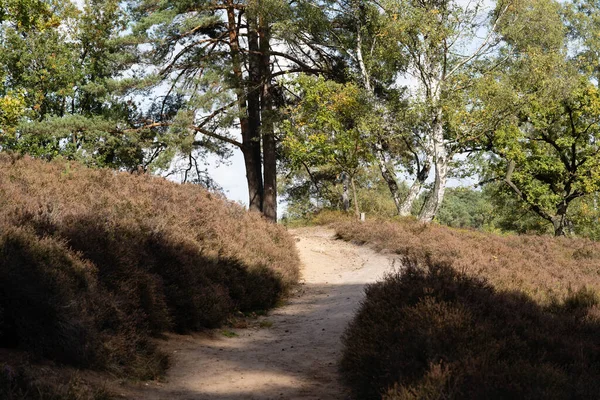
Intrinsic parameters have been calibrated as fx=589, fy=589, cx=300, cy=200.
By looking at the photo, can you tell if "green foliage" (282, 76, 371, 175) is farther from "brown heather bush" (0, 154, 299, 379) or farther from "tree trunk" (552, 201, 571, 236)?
"brown heather bush" (0, 154, 299, 379)

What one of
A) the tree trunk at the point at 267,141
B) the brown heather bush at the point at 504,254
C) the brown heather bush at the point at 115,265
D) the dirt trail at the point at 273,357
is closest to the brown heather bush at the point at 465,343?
the dirt trail at the point at 273,357

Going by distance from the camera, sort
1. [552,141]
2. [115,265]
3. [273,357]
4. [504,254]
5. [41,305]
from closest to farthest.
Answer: [41,305], [115,265], [273,357], [504,254], [552,141]

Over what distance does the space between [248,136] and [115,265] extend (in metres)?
21.2

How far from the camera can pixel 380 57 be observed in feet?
96.0

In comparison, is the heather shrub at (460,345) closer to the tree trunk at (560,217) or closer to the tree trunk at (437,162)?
the tree trunk at (437,162)

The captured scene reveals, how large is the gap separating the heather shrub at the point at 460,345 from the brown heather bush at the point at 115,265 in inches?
108

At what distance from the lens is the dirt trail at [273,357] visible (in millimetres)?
6684

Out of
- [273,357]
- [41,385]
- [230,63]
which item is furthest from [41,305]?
[230,63]

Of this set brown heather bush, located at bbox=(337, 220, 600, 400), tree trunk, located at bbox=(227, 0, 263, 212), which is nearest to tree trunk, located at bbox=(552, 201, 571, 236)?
tree trunk, located at bbox=(227, 0, 263, 212)

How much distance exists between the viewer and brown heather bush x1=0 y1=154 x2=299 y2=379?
6332 mm

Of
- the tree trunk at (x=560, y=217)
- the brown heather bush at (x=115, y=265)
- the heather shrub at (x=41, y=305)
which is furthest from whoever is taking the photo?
the tree trunk at (x=560, y=217)

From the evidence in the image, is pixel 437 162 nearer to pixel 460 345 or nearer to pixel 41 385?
pixel 460 345

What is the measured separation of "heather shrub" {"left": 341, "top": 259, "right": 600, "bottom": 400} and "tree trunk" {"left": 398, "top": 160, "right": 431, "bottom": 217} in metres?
20.2

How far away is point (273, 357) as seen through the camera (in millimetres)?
8414
